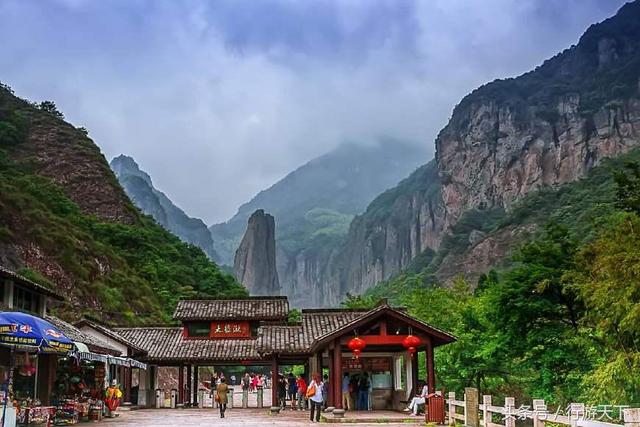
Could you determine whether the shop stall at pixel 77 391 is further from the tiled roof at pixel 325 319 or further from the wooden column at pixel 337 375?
the tiled roof at pixel 325 319

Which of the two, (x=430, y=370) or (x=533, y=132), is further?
(x=533, y=132)

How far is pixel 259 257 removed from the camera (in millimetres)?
149500

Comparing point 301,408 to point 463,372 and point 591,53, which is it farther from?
point 591,53

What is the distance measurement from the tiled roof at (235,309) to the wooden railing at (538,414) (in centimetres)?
1587

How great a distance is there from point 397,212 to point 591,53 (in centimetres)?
5628

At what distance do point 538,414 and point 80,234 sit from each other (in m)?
44.7

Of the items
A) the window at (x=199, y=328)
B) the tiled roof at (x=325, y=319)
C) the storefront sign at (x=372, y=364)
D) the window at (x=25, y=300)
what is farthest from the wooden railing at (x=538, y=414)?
the window at (x=199, y=328)

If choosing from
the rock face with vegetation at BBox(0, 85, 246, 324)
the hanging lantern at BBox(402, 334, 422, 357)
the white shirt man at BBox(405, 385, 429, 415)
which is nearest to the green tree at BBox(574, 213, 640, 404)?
the white shirt man at BBox(405, 385, 429, 415)

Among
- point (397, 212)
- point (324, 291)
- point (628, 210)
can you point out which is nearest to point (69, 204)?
point (628, 210)

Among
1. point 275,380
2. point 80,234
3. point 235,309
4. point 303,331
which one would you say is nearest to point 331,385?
point 275,380

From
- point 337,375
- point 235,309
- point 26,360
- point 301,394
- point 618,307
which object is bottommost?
point 301,394

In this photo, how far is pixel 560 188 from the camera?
95.4 metres

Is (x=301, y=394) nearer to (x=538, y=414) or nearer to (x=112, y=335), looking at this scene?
(x=112, y=335)

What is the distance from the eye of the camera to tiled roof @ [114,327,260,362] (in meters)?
31.3
